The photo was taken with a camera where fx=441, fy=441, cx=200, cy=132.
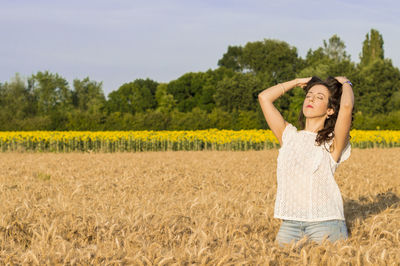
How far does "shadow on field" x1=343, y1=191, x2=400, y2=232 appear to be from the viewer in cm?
414

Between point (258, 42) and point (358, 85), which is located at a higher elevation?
point (258, 42)

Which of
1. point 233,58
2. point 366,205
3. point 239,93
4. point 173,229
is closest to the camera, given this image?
point 173,229

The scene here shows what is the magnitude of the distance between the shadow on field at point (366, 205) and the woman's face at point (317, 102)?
1.03 meters

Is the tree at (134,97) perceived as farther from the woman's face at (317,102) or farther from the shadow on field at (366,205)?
the woman's face at (317,102)

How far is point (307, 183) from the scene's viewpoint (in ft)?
11.3

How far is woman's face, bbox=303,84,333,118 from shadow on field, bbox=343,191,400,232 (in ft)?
3.38

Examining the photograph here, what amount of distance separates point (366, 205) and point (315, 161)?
5.69ft

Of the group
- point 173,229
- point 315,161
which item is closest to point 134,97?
point 315,161

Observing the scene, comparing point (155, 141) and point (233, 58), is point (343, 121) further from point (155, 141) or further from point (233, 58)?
point (233, 58)

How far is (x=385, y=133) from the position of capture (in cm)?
2645

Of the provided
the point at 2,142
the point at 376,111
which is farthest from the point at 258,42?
the point at 2,142

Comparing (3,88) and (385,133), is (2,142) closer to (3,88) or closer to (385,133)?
(385,133)

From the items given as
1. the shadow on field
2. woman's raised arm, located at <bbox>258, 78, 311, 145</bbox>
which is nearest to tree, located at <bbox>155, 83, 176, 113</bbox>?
the shadow on field

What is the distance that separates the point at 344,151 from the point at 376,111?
160 feet
